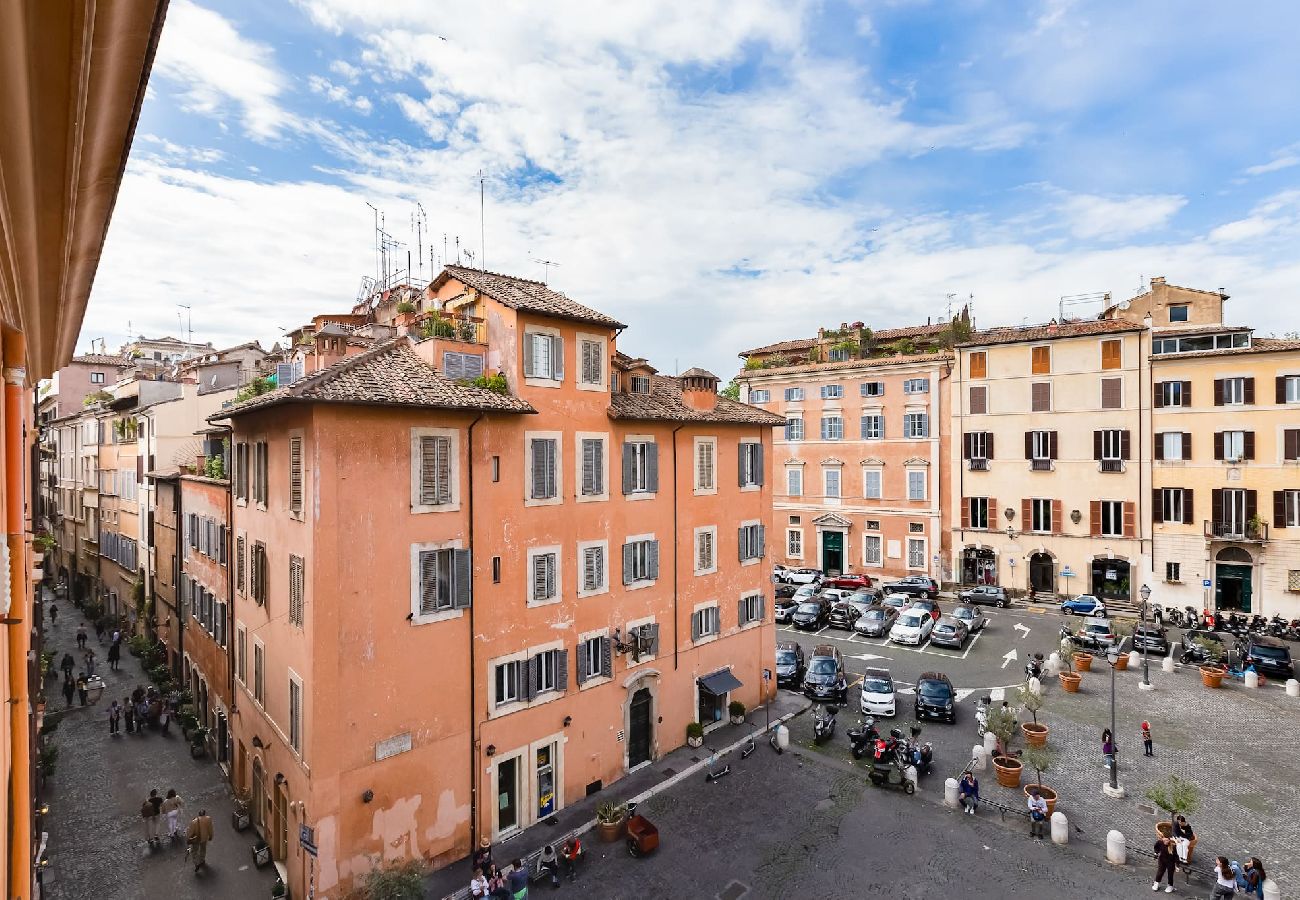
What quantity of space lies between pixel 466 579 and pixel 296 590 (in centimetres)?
425

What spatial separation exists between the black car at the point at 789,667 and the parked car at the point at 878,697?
159 inches

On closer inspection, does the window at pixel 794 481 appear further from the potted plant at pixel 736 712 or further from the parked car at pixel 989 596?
the potted plant at pixel 736 712

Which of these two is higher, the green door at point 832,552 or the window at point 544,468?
the window at point 544,468

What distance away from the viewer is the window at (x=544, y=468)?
67.7ft

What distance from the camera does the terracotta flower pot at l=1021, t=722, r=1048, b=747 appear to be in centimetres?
2523

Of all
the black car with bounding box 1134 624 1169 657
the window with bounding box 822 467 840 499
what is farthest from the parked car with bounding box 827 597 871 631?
the black car with bounding box 1134 624 1169 657

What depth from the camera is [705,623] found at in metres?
26.6

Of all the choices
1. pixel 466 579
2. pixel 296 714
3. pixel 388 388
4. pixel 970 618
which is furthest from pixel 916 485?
pixel 296 714

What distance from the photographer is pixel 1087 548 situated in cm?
4450

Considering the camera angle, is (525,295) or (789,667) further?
(789,667)

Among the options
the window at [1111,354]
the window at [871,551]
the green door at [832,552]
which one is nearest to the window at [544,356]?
the window at [871,551]

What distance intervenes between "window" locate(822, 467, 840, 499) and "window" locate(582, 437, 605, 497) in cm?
3467

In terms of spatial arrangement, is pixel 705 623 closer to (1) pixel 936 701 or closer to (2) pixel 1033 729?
(1) pixel 936 701

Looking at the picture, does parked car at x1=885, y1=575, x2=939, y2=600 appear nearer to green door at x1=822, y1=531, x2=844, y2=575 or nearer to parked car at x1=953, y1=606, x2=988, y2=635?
parked car at x1=953, y1=606, x2=988, y2=635
